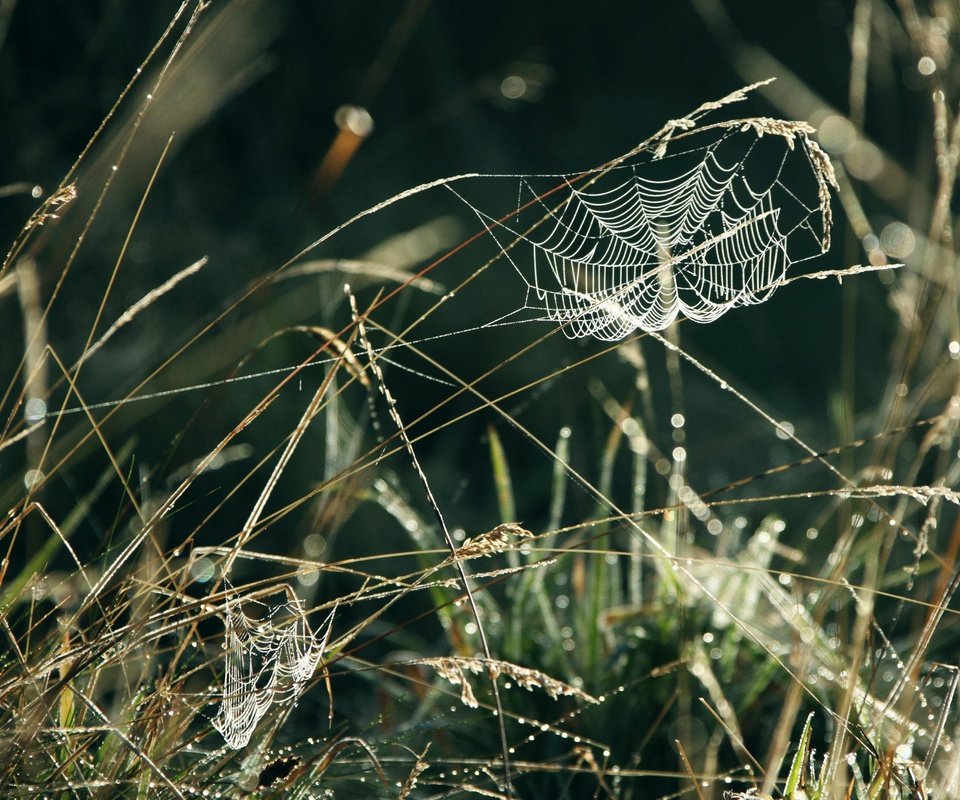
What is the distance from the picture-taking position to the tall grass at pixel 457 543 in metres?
1.18

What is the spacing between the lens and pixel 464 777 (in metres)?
1.52

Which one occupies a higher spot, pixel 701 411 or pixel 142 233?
pixel 142 233

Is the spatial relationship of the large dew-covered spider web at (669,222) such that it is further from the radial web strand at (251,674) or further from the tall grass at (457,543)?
the radial web strand at (251,674)

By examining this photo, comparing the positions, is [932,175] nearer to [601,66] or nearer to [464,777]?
[601,66]

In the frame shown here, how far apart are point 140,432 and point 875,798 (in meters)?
2.47

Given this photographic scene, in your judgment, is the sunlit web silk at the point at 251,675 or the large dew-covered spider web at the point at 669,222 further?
the large dew-covered spider web at the point at 669,222

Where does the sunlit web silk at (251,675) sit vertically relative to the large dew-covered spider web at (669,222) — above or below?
below

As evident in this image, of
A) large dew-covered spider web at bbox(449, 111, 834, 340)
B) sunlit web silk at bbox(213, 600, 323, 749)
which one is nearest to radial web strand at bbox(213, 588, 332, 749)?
sunlit web silk at bbox(213, 600, 323, 749)

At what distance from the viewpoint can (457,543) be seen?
1892mm

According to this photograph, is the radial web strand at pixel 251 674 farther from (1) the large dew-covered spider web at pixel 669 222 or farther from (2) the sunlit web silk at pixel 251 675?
(1) the large dew-covered spider web at pixel 669 222

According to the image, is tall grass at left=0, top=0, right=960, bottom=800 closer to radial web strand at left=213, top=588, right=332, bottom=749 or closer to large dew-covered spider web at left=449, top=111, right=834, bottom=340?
radial web strand at left=213, top=588, right=332, bottom=749

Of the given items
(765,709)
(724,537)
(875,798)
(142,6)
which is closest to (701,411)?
(724,537)

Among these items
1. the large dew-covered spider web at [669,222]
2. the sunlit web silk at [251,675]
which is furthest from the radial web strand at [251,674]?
the large dew-covered spider web at [669,222]

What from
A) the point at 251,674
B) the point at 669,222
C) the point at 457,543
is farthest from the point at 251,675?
the point at 669,222
